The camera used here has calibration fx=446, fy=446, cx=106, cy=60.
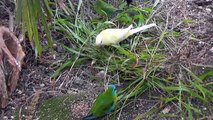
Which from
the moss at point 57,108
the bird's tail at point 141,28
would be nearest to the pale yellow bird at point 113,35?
the bird's tail at point 141,28

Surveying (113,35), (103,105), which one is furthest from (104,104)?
(113,35)

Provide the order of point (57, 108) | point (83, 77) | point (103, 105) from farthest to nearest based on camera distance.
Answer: point (83, 77) < point (57, 108) < point (103, 105)

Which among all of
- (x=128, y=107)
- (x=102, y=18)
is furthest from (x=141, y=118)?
(x=102, y=18)

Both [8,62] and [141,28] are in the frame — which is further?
[141,28]

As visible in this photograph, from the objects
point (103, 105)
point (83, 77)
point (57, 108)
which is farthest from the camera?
point (83, 77)

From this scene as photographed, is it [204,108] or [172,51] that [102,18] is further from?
[204,108]

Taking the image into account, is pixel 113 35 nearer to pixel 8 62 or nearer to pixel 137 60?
pixel 137 60
